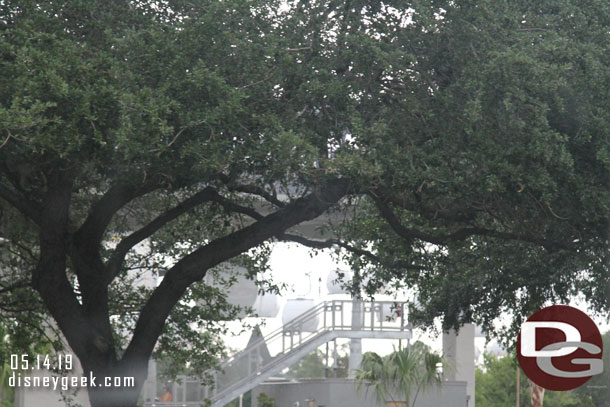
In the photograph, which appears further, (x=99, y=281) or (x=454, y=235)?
(x=454, y=235)

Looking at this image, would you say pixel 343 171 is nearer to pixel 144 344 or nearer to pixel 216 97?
pixel 216 97

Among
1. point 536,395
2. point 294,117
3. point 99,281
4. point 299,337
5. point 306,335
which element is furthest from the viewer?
point 536,395

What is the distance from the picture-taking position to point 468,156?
9047mm

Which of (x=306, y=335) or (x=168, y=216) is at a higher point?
(x=168, y=216)

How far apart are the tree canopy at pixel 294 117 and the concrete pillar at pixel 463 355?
14.2m

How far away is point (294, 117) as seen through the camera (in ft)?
30.9

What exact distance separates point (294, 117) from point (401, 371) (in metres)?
11.7

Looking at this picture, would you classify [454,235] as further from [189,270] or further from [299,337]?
[299,337]

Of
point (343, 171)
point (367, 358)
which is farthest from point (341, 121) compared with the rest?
A: point (367, 358)

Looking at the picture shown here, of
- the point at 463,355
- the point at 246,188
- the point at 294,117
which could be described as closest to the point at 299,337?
the point at 463,355

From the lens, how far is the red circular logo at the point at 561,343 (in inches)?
591

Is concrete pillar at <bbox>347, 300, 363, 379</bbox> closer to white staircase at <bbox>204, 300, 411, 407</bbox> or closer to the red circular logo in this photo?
white staircase at <bbox>204, 300, 411, 407</bbox>

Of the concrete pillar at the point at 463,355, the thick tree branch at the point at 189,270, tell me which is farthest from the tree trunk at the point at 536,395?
the thick tree branch at the point at 189,270

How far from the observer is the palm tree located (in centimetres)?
1998
